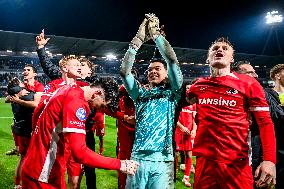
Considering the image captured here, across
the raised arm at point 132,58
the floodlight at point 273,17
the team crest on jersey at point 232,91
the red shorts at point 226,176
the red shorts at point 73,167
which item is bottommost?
the red shorts at point 73,167

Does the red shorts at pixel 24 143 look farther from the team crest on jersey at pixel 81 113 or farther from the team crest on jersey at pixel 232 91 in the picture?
the team crest on jersey at pixel 232 91

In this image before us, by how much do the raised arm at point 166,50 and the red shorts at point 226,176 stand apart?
895 mm

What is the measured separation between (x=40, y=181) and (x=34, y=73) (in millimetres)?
4383

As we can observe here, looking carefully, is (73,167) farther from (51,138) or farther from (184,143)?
(184,143)

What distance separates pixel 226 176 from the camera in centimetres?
297

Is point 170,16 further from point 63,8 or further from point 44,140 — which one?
point 44,140

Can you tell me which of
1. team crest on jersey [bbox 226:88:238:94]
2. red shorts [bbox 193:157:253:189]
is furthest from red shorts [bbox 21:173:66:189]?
team crest on jersey [bbox 226:88:238:94]

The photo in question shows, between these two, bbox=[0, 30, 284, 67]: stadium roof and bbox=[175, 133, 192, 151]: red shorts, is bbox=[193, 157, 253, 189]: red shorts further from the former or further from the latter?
bbox=[0, 30, 284, 67]: stadium roof

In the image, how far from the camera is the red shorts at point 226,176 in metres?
2.95

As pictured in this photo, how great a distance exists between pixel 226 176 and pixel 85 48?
37.3m

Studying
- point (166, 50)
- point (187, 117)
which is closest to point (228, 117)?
point (166, 50)

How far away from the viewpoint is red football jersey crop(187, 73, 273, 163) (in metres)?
3.00

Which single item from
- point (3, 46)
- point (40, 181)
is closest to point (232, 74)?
point (40, 181)

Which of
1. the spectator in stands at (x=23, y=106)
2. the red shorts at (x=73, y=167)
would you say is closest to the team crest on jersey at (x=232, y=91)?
the red shorts at (x=73, y=167)
